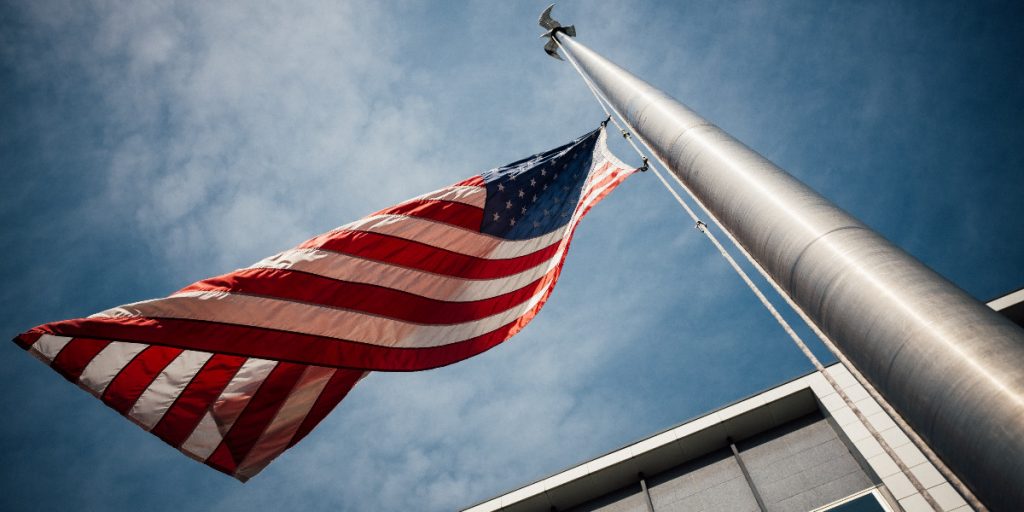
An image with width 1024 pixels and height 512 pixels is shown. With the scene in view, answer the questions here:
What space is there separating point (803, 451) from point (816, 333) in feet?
42.4

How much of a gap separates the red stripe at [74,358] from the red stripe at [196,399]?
1053mm

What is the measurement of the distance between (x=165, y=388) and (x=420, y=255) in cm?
368

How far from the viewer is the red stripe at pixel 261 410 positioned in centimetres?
655

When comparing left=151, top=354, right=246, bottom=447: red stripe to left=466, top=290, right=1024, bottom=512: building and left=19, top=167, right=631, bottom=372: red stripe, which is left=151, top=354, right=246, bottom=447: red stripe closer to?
left=19, top=167, right=631, bottom=372: red stripe

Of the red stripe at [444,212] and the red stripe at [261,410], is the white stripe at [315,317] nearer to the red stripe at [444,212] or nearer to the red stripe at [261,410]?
the red stripe at [261,410]

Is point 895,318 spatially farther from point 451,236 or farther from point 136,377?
point 136,377

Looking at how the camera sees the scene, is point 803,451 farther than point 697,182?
Yes

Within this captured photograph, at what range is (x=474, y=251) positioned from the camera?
839 cm

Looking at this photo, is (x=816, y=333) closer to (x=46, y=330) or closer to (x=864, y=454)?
(x=46, y=330)

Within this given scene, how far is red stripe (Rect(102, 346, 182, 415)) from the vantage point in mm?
6047

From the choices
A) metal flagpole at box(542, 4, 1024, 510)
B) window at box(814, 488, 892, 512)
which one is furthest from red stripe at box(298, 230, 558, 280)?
window at box(814, 488, 892, 512)

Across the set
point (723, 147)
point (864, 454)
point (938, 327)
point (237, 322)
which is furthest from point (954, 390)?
point (864, 454)

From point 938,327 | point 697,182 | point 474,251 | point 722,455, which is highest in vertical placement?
point 722,455

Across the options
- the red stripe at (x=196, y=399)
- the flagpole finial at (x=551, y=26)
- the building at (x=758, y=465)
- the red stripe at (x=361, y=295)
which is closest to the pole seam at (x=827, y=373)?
the red stripe at (x=361, y=295)
